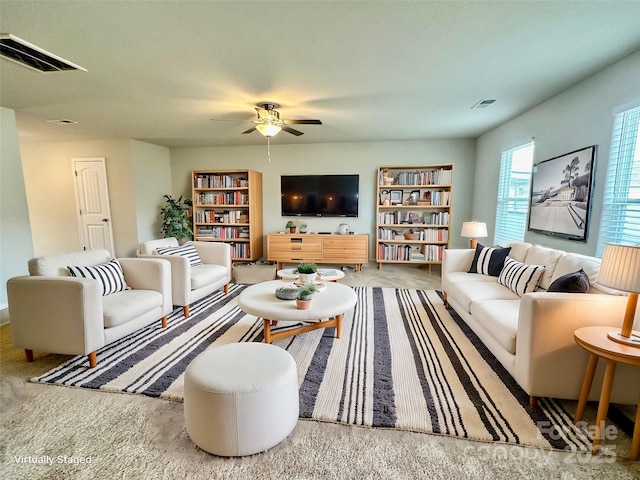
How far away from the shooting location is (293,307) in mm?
2223

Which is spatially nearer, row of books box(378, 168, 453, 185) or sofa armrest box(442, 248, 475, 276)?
sofa armrest box(442, 248, 475, 276)

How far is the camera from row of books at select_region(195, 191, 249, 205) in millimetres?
5246

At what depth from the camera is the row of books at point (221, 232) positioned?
17.7ft

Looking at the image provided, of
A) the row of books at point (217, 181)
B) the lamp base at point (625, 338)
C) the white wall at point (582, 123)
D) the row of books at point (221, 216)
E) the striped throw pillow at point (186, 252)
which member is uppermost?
the white wall at point (582, 123)

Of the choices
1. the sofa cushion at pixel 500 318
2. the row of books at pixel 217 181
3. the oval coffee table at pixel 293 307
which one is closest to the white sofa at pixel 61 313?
the oval coffee table at pixel 293 307

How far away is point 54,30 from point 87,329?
193 cm

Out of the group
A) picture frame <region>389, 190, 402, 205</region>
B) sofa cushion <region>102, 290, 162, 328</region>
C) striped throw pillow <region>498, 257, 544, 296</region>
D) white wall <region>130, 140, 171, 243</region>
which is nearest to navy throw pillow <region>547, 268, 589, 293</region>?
striped throw pillow <region>498, 257, 544, 296</region>

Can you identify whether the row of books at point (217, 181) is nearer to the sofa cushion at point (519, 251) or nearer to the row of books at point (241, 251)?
the row of books at point (241, 251)

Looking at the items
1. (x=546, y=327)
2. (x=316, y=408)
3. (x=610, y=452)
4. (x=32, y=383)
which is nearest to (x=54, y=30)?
(x=32, y=383)

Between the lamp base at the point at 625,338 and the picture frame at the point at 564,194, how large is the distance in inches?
52.5

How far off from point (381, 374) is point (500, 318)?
91cm

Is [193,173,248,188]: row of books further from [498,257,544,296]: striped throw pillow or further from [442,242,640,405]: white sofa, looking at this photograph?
[442,242,640,405]: white sofa

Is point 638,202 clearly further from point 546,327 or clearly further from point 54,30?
point 54,30

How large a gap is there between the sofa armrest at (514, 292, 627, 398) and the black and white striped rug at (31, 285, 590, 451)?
0.21 meters
